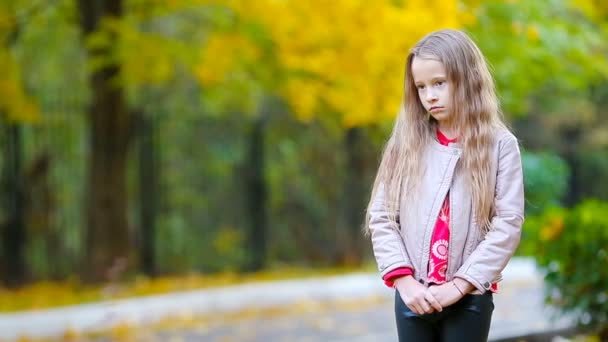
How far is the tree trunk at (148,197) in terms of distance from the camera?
11.5 metres

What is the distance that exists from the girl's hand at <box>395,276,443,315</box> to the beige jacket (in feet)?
0.18

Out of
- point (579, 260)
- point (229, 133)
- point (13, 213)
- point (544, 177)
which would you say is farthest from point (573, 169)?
point (579, 260)

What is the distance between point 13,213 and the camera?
37.0ft

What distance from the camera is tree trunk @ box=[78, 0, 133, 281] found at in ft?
34.8

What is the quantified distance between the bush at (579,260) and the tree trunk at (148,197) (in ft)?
20.8

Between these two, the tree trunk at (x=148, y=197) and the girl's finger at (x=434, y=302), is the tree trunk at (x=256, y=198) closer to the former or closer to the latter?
the tree trunk at (x=148, y=197)

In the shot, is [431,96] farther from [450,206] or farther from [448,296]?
[448,296]

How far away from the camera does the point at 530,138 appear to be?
62.0ft

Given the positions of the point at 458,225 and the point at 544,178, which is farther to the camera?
the point at 544,178

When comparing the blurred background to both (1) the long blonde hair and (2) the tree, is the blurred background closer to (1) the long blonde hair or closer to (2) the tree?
(2) the tree

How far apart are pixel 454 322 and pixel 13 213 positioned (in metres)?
9.28

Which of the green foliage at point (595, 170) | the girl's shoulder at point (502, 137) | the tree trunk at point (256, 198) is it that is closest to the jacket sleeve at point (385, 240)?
the girl's shoulder at point (502, 137)

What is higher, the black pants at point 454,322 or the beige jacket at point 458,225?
the beige jacket at point 458,225

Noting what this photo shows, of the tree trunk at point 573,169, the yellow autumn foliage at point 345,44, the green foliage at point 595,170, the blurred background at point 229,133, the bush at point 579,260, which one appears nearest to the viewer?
the bush at point 579,260
